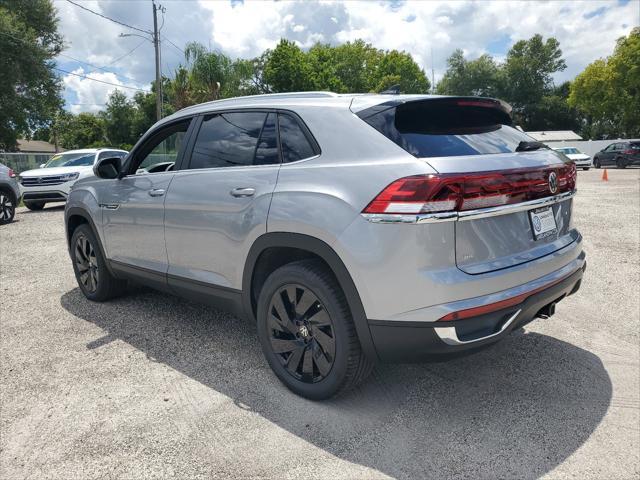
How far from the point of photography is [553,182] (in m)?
2.74

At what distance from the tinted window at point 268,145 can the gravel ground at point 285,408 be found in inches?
57.0

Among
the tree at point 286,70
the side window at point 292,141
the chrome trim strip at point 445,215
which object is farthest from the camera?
the tree at point 286,70

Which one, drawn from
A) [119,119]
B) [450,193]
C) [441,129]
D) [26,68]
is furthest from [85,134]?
[450,193]

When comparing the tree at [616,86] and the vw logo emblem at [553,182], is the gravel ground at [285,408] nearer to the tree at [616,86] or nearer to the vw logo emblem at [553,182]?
the vw logo emblem at [553,182]

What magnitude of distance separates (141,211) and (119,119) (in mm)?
70422

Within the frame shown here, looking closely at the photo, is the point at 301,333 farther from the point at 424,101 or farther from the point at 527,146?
the point at 527,146

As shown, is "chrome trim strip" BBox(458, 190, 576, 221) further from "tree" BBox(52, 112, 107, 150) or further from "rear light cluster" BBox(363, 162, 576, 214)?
"tree" BBox(52, 112, 107, 150)

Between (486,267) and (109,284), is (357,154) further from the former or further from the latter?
(109,284)

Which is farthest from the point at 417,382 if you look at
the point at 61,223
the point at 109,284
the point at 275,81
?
the point at 275,81

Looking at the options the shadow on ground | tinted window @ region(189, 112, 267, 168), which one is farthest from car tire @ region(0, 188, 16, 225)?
tinted window @ region(189, 112, 267, 168)

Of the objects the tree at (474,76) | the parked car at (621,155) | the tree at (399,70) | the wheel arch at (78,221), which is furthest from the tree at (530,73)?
the wheel arch at (78,221)

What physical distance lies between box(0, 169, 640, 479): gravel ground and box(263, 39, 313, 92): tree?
45.8 metres

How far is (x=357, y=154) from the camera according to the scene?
8.41 ft

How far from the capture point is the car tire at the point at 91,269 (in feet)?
15.3
